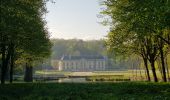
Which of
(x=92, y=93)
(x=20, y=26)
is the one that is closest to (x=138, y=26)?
(x=92, y=93)

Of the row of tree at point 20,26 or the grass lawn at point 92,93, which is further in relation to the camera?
the row of tree at point 20,26

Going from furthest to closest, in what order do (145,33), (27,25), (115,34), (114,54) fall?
(114,54)
(115,34)
(27,25)
(145,33)

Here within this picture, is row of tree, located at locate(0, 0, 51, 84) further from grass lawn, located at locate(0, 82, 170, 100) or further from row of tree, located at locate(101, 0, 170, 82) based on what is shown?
row of tree, located at locate(101, 0, 170, 82)

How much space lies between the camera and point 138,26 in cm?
3131

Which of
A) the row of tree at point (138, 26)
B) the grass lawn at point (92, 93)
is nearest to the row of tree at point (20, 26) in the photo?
the grass lawn at point (92, 93)

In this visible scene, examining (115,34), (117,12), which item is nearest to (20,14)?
(117,12)

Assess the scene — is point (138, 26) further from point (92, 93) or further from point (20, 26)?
point (20, 26)

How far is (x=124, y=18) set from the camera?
3394cm

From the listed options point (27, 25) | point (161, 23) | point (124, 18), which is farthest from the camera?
point (27, 25)

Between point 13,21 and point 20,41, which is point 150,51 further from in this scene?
point 13,21

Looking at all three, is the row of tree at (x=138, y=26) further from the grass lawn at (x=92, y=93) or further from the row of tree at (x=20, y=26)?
the row of tree at (x=20, y=26)

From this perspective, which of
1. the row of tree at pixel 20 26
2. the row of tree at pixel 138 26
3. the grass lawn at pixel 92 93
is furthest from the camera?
the row of tree at pixel 20 26

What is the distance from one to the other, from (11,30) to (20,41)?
332 inches

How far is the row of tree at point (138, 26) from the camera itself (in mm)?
26875
